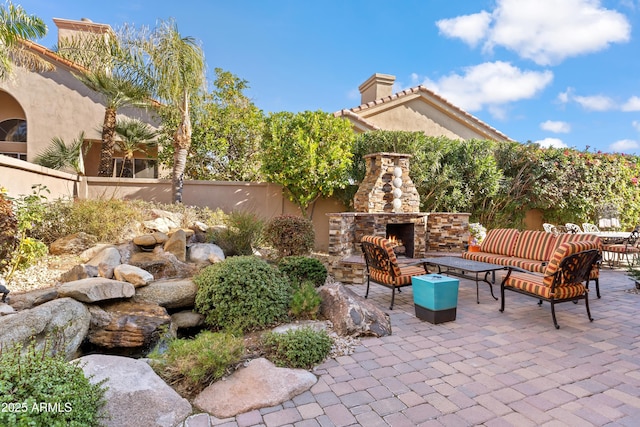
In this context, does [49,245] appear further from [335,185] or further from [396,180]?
[396,180]

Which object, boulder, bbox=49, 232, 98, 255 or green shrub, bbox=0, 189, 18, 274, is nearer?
green shrub, bbox=0, 189, 18, 274

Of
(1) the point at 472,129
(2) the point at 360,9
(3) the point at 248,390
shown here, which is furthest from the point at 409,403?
(1) the point at 472,129

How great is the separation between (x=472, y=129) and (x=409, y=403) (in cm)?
Answer: 1429

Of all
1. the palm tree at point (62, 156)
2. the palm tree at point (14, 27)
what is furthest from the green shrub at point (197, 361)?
the palm tree at point (62, 156)

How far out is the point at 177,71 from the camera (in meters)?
9.22

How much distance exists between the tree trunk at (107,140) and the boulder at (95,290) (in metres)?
7.96

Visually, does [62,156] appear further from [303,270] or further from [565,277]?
[565,277]

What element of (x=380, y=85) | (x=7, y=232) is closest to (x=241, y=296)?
(x=7, y=232)

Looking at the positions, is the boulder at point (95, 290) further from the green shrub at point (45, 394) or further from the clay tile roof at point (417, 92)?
the clay tile roof at point (417, 92)

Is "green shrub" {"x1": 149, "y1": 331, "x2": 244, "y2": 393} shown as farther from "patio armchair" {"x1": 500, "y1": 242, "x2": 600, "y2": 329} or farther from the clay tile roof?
the clay tile roof

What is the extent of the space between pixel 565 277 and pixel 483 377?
234 centimetres

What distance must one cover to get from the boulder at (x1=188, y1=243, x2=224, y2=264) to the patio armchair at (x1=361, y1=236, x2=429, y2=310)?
2897 millimetres

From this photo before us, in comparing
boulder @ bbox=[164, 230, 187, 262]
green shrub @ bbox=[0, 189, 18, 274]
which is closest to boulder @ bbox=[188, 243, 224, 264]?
boulder @ bbox=[164, 230, 187, 262]

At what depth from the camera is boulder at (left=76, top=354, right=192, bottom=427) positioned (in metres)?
2.47
